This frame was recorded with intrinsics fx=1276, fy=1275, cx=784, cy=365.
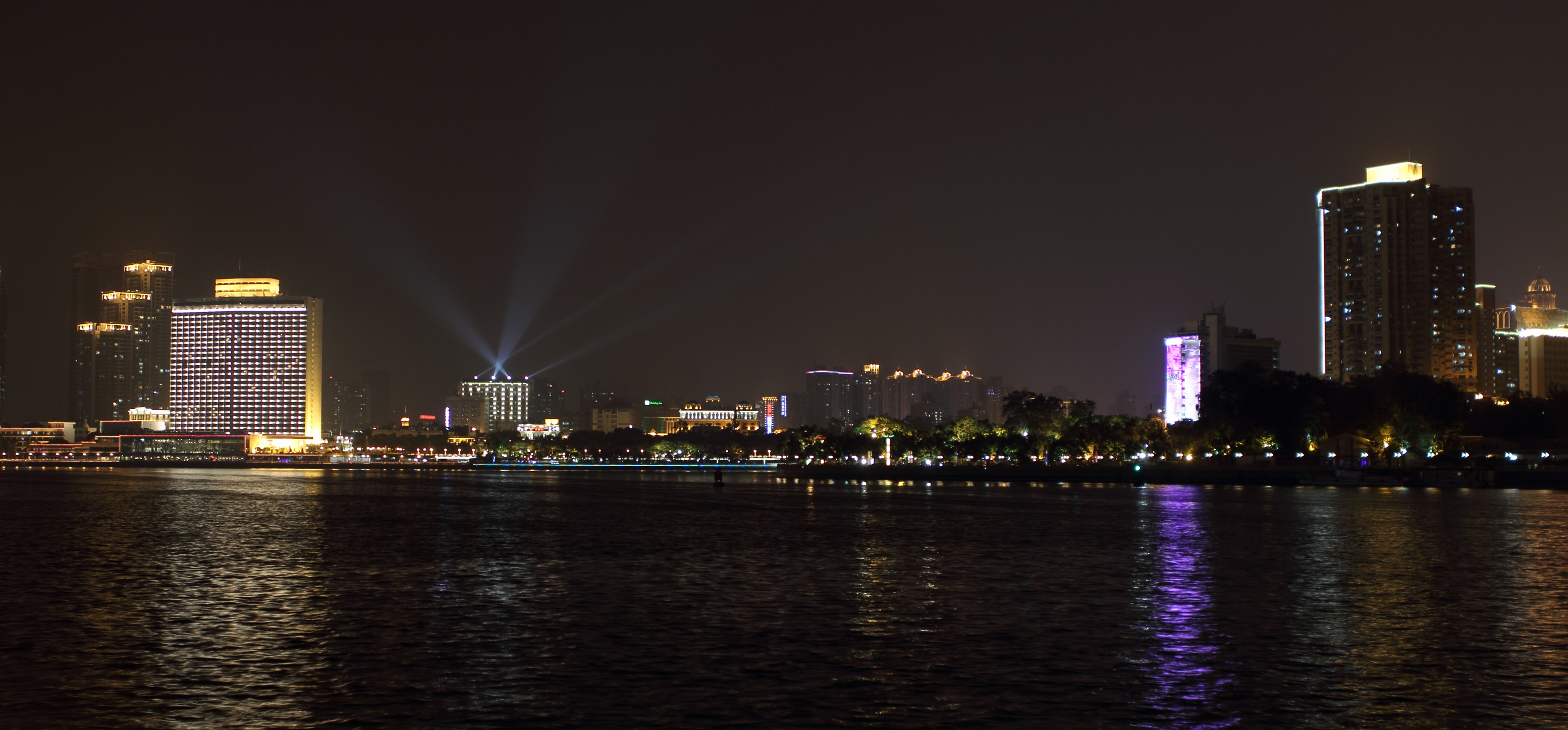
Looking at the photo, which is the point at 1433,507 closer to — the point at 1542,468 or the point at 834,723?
the point at 1542,468

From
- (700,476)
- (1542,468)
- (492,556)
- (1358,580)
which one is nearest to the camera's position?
(1358,580)

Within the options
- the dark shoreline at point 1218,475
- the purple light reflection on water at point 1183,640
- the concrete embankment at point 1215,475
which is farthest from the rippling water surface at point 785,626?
the concrete embankment at point 1215,475

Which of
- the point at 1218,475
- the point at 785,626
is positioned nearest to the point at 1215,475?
the point at 1218,475

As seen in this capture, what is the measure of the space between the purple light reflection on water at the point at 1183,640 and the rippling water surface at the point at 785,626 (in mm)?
97

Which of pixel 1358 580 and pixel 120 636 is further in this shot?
pixel 1358 580

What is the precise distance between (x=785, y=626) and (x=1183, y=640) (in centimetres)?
753

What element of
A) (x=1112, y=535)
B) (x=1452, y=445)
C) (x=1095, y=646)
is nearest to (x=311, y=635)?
(x=1095, y=646)

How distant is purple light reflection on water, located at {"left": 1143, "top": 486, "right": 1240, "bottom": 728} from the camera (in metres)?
17.5

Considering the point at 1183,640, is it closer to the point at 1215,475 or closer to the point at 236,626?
the point at 236,626

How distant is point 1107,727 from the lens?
16203 millimetres

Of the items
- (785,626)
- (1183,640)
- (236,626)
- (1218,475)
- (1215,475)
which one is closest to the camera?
(1183,640)

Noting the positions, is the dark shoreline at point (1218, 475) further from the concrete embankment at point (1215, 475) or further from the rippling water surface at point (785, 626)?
the rippling water surface at point (785, 626)

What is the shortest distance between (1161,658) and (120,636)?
61.6ft

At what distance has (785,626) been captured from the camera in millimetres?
25156
